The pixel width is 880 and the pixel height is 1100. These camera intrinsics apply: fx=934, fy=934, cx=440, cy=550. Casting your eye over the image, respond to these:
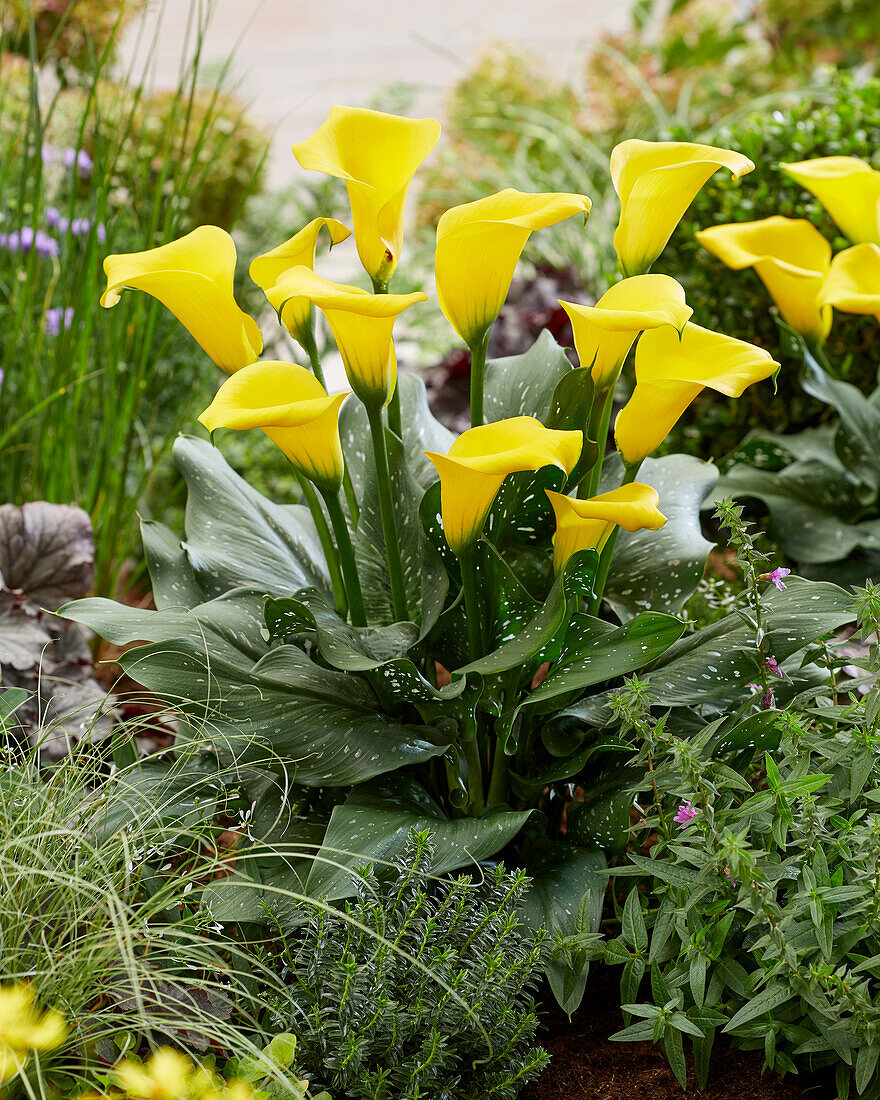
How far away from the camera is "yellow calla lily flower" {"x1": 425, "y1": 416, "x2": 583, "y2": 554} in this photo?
781 millimetres

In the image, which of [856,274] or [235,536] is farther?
[856,274]

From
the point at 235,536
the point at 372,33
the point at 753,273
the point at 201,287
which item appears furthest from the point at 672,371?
the point at 372,33

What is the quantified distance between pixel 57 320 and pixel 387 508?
121 cm

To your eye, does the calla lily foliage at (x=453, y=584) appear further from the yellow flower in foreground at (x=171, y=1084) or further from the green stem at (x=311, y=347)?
the yellow flower in foreground at (x=171, y=1084)

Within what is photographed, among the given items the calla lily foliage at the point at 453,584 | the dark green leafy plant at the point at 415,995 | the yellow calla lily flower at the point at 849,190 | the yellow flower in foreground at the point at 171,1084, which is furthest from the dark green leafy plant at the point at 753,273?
the yellow flower in foreground at the point at 171,1084

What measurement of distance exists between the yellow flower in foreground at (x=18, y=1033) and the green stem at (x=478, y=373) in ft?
2.18

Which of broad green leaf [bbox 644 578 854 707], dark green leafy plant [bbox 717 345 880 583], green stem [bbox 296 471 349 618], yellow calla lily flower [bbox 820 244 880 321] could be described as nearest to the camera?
broad green leaf [bbox 644 578 854 707]

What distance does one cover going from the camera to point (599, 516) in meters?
0.85

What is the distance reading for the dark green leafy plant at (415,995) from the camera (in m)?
0.80

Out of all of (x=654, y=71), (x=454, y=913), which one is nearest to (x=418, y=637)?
(x=454, y=913)

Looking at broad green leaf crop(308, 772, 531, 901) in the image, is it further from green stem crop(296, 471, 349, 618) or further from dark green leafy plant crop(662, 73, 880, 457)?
dark green leafy plant crop(662, 73, 880, 457)

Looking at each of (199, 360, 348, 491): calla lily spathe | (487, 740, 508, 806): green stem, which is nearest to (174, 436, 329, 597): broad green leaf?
(199, 360, 348, 491): calla lily spathe

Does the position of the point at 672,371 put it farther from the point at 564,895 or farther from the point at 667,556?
the point at 564,895

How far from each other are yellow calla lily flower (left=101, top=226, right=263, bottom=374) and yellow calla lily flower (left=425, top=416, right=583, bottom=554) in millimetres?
274
